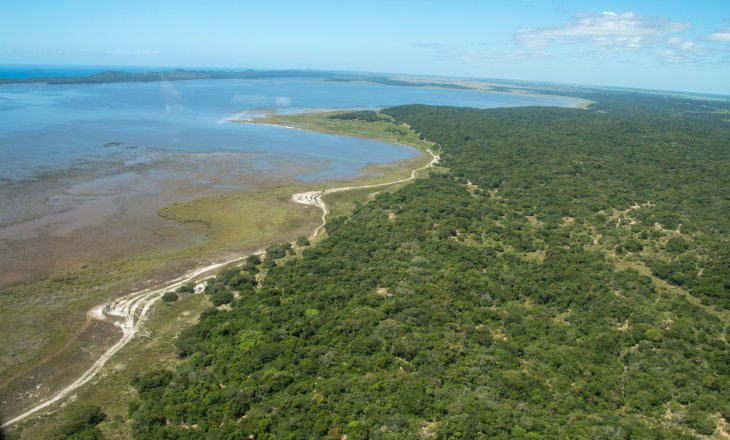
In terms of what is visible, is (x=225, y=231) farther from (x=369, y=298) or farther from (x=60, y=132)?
(x=60, y=132)

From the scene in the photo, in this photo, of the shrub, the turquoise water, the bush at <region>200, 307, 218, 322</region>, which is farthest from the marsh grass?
the turquoise water

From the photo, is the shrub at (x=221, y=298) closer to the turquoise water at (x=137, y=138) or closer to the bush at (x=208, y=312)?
the bush at (x=208, y=312)

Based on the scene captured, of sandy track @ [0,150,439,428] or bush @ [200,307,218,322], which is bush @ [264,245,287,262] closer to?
sandy track @ [0,150,439,428]

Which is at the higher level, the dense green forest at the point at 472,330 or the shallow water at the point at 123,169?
the shallow water at the point at 123,169

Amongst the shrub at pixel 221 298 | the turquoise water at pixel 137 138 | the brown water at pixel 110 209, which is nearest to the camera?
the shrub at pixel 221 298

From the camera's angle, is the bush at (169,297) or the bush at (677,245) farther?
the bush at (677,245)

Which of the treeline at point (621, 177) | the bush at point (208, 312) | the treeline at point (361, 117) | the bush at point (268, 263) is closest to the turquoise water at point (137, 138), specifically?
the treeline at point (621, 177)

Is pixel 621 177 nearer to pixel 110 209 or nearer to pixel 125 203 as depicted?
pixel 125 203
